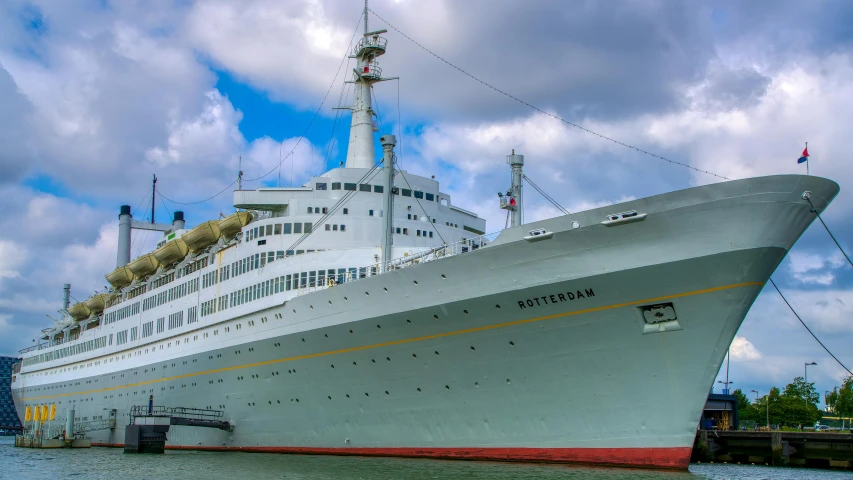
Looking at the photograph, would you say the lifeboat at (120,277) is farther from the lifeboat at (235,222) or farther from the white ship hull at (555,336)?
the white ship hull at (555,336)

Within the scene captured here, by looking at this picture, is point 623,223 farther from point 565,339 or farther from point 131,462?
point 131,462

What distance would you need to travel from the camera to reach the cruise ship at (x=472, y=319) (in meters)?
17.1

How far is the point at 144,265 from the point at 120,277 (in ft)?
13.9

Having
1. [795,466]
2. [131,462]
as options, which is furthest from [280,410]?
[795,466]

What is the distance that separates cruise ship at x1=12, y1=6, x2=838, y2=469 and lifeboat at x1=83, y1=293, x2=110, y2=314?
17.7 meters

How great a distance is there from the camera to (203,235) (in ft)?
110

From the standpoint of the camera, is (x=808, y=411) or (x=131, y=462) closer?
(x=131, y=462)

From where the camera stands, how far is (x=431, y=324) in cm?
2011

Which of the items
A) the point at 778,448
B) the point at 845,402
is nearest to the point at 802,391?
the point at 845,402

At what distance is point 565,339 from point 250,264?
14.2 metres

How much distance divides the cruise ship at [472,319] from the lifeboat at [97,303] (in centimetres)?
1774

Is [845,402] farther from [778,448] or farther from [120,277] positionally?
[120,277]

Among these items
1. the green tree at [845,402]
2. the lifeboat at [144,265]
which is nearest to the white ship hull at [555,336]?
the lifeboat at [144,265]

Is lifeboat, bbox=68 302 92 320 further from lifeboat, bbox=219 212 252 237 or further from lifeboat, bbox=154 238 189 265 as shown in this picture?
lifeboat, bbox=219 212 252 237
